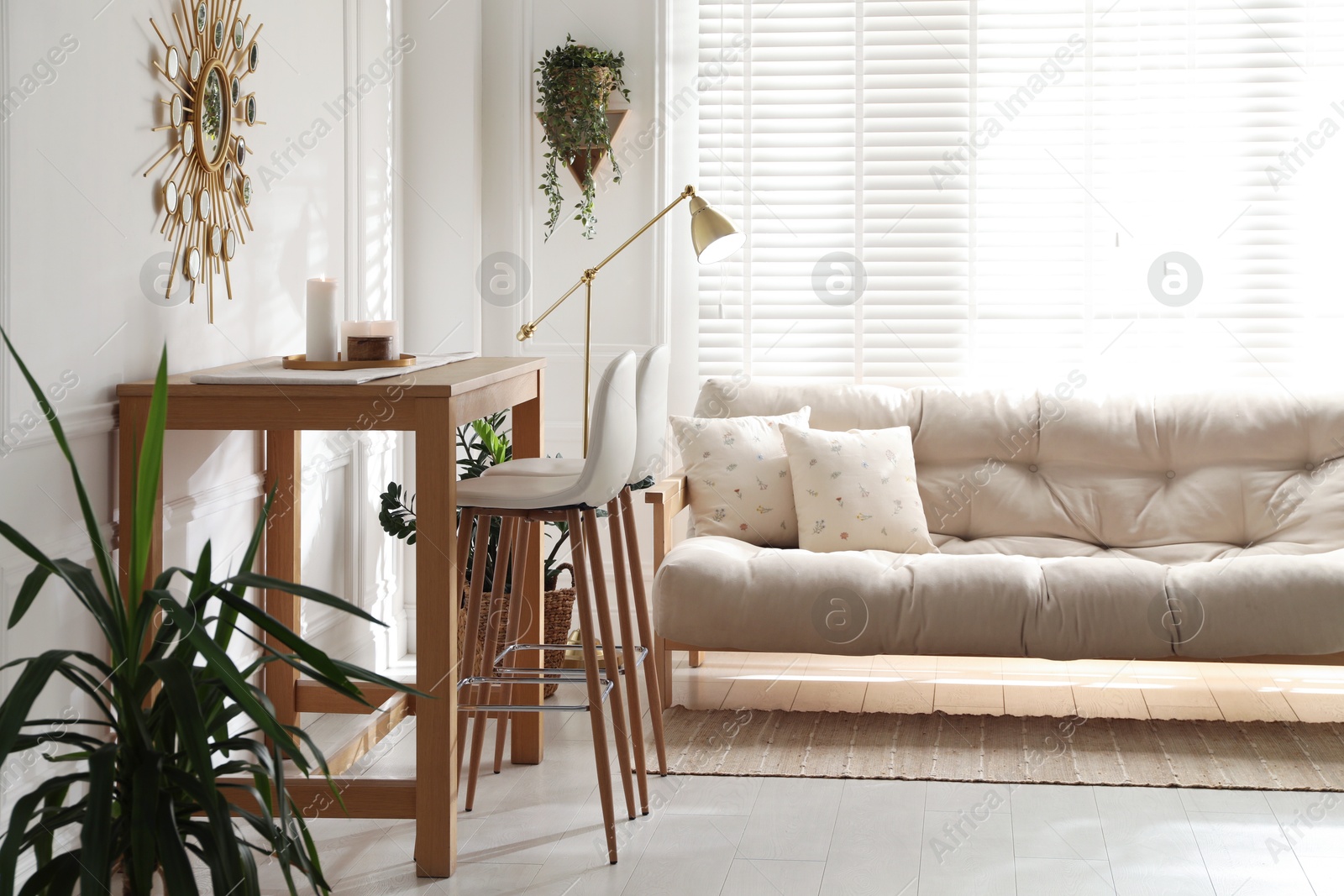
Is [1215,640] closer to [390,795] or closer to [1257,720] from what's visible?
[1257,720]

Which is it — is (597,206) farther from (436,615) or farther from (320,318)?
(436,615)

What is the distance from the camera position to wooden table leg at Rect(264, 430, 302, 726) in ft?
9.62

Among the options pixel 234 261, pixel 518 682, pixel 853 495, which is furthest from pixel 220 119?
pixel 853 495

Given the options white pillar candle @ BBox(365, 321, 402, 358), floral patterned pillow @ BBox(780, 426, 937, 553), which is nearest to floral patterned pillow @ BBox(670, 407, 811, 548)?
floral patterned pillow @ BBox(780, 426, 937, 553)

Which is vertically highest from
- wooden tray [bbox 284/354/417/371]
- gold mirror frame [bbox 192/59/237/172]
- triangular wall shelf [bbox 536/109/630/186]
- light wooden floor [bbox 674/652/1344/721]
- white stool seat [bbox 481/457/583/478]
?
triangular wall shelf [bbox 536/109/630/186]

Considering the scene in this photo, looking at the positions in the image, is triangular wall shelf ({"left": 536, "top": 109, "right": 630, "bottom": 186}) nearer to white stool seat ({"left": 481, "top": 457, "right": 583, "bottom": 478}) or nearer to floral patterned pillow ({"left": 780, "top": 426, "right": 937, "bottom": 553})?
floral patterned pillow ({"left": 780, "top": 426, "right": 937, "bottom": 553})

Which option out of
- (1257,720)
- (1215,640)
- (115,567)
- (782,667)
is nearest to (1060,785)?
(1215,640)

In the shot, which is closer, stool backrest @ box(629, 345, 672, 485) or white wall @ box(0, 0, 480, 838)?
white wall @ box(0, 0, 480, 838)

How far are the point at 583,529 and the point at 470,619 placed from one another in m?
0.33

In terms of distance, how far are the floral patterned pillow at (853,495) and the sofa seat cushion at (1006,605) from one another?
0.97ft

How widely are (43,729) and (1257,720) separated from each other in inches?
113

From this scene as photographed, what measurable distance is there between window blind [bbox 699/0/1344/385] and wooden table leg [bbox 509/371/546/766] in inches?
47.6

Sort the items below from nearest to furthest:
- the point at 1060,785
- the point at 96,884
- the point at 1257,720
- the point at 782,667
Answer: the point at 96,884
the point at 1060,785
the point at 1257,720
the point at 782,667

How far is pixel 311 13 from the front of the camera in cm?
319
